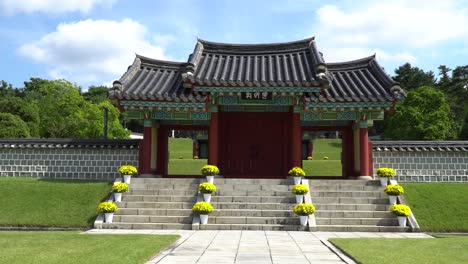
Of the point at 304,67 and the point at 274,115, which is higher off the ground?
the point at 304,67

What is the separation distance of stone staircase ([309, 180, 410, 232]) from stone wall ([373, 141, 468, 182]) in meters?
3.22

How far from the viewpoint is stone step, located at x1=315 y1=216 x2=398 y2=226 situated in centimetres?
1457

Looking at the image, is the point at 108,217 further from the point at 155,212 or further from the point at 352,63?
the point at 352,63

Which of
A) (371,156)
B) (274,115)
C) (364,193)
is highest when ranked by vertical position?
(274,115)

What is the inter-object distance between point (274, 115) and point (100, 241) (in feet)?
40.9

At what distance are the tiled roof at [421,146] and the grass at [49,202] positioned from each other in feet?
44.1

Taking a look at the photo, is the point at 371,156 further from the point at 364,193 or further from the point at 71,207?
the point at 71,207

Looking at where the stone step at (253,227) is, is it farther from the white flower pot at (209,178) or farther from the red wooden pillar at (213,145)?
the red wooden pillar at (213,145)

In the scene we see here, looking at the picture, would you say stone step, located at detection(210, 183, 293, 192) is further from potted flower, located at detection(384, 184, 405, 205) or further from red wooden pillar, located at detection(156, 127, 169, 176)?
red wooden pillar, located at detection(156, 127, 169, 176)

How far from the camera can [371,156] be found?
1962 cm

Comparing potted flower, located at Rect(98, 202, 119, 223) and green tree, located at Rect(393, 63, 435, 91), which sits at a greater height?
green tree, located at Rect(393, 63, 435, 91)

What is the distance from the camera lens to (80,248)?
30.9 ft

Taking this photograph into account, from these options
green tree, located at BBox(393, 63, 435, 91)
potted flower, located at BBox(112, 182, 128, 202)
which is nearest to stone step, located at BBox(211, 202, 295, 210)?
potted flower, located at BBox(112, 182, 128, 202)

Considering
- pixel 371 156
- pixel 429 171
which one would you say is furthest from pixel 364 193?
pixel 429 171
